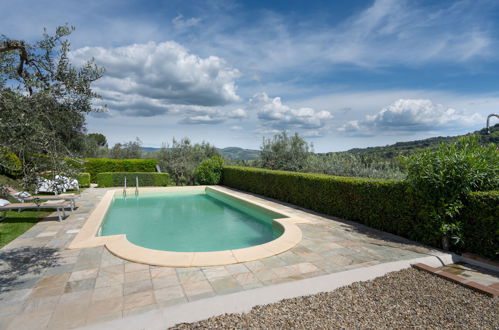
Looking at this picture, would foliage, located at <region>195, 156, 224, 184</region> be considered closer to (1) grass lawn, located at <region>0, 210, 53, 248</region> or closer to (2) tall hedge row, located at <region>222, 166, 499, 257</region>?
(2) tall hedge row, located at <region>222, 166, 499, 257</region>

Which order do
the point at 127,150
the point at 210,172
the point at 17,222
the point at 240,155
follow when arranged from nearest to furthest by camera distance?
1. the point at 17,222
2. the point at 210,172
3. the point at 127,150
4. the point at 240,155

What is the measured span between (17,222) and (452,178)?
10813 mm

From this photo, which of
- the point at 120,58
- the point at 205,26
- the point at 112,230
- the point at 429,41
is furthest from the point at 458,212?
the point at 120,58

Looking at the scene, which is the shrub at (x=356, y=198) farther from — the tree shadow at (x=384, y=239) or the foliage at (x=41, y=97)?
the foliage at (x=41, y=97)

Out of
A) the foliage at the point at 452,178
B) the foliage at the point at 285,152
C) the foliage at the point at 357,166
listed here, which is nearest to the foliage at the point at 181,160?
the foliage at the point at 285,152

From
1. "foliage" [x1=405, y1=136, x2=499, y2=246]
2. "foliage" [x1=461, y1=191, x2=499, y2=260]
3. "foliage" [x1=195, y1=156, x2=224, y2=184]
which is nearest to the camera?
"foliage" [x1=461, y1=191, x2=499, y2=260]

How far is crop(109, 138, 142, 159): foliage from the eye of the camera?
88.7 feet

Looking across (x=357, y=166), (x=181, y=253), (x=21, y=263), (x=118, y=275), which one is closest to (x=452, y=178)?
(x=181, y=253)

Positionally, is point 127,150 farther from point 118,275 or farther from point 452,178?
point 452,178

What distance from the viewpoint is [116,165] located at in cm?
1828

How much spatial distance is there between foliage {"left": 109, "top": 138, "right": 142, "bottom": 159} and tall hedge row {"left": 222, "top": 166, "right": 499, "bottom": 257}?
2082 cm

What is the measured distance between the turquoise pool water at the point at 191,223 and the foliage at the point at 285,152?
5.25m

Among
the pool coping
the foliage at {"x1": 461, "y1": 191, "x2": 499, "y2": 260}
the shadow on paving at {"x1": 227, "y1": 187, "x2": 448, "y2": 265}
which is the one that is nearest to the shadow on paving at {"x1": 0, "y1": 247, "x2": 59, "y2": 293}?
the pool coping

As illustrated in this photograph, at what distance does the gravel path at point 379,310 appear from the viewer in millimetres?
2791
